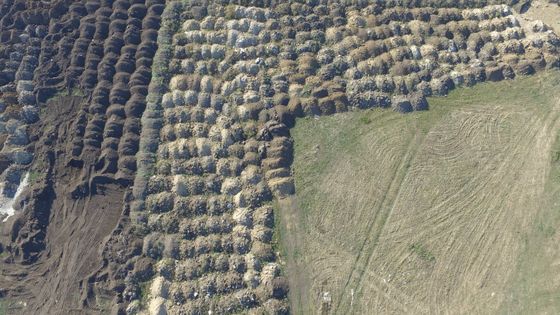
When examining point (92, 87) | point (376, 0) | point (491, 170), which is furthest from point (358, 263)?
point (92, 87)

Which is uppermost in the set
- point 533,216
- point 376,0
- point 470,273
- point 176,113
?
point 376,0

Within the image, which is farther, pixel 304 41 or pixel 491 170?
pixel 304 41

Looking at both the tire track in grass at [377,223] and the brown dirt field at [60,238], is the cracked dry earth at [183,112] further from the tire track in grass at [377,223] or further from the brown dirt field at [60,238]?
the tire track in grass at [377,223]

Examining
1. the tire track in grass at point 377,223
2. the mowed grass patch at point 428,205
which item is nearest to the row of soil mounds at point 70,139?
the mowed grass patch at point 428,205

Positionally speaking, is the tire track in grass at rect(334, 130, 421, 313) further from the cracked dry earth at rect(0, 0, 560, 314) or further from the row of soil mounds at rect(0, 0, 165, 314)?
the row of soil mounds at rect(0, 0, 165, 314)

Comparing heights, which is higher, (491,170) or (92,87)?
(92,87)

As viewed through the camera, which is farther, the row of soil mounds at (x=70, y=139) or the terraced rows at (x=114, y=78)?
the terraced rows at (x=114, y=78)

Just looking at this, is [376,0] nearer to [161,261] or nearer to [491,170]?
[491,170]

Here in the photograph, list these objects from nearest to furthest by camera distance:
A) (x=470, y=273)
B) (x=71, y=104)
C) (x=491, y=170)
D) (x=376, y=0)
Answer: (x=470, y=273), (x=491, y=170), (x=71, y=104), (x=376, y=0)
